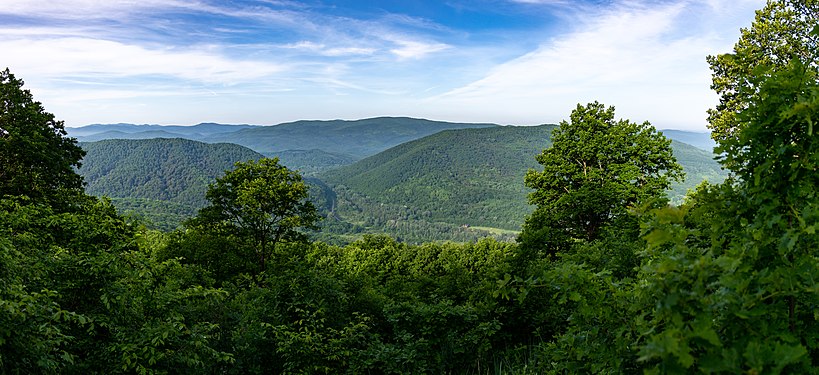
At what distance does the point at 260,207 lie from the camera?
20.3m

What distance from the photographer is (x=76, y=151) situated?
18297mm

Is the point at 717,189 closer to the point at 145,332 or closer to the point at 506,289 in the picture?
the point at 506,289

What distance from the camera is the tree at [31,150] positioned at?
14.9 m

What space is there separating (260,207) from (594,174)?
15259 millimetres

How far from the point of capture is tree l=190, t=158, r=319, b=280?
789 inches

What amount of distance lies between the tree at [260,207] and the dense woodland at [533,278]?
0.13 meters

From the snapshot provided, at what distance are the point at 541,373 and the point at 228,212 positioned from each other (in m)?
19.3

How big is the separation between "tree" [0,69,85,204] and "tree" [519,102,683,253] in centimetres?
1854

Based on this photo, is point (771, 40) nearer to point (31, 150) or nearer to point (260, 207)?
point (260, 207)

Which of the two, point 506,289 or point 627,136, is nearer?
point 506,289

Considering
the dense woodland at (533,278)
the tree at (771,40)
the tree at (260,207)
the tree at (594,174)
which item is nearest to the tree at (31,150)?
the dense woodland at (533,278)

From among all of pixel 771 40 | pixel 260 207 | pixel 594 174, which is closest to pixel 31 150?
pixel 260 207

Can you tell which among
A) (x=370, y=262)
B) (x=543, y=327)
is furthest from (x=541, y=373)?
(x=370, y=262)

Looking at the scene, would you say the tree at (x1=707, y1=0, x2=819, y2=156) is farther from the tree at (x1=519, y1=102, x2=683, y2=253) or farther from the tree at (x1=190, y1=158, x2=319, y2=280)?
the tree at (x1=190, y1=158, x2=319, y2=280)
